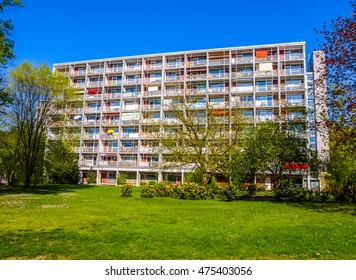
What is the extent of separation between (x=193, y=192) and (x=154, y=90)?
39656 mm

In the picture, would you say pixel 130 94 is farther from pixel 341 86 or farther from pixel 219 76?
pixel 341 86

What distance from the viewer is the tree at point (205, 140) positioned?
95.7 feet

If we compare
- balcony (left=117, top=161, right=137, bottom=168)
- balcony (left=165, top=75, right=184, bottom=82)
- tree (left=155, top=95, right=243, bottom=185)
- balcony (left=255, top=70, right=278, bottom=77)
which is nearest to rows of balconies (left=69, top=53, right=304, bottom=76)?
balcony (left=165, top=75, right=184, bottom=82)

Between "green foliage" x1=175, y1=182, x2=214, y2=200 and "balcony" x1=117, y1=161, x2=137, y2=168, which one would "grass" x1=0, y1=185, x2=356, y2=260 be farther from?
"balcony" x1=117, y1=161, x2=137, y2=168

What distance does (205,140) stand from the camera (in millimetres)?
29688

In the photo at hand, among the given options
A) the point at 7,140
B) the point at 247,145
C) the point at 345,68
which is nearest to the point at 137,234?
the point at 345,68

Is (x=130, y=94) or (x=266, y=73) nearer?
(x=266, y=73)

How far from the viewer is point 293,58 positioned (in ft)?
179

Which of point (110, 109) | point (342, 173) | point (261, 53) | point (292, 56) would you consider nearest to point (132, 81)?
point (110, 109)

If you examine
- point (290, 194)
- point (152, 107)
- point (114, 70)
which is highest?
point (114, 70)

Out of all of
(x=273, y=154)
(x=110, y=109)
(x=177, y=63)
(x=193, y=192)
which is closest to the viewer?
(x=273, y=154)

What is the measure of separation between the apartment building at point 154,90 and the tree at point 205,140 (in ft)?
74.6

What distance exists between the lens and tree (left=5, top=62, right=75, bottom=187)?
34844mm
